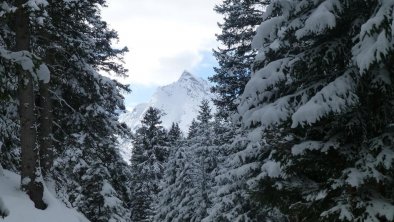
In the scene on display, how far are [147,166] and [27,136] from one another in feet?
117

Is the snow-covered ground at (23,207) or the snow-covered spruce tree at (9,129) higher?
the snow-covered spruce tree at (9,129)

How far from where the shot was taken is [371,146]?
727cm

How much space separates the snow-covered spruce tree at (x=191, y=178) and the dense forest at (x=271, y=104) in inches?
482

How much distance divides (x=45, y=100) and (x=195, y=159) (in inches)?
858

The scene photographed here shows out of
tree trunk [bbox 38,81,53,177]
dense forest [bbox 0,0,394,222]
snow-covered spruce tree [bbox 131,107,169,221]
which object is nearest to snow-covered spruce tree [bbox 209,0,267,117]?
dense forest [bbox 0,0,394,222]

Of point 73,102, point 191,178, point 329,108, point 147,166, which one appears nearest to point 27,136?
point 73,102

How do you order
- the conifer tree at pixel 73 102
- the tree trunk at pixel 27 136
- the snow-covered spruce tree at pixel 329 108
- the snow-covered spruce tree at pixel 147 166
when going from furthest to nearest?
the snow-covered spruce tree at pixel 147 166 < the conifer tree at pixel 73 102 < the tree trunk at pixel 27 136 < the snow-covered spruce tree at pixel 329 108

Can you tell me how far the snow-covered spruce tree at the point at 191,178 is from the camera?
33500 millimetres

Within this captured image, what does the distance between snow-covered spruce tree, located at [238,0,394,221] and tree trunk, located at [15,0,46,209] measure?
582 centimetres

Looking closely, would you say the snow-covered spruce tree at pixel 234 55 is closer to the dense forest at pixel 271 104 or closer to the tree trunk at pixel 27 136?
the dense forest at pixel 271 104

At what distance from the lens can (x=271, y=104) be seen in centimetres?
835

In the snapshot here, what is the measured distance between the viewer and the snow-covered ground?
10.2m

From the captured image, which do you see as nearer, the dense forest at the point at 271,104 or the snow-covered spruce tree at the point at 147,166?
the dense forest at the point at 271,104

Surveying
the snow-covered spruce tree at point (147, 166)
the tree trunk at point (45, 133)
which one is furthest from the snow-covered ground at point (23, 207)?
the snow-covered spruce tree at point (147, 166)
